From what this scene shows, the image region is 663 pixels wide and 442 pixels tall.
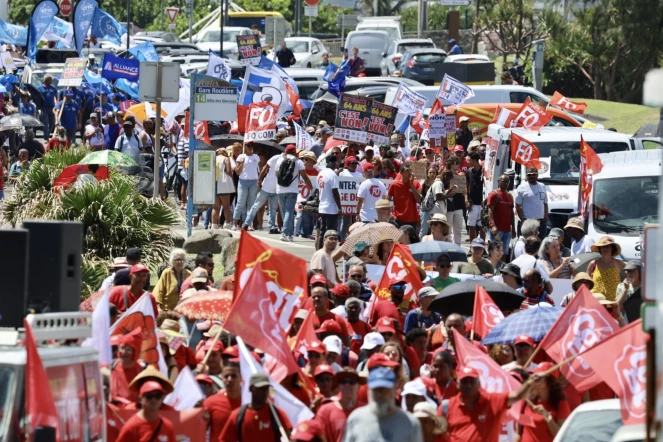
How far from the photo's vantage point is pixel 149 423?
831 centimetres

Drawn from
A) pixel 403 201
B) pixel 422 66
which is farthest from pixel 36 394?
pixel 422 66

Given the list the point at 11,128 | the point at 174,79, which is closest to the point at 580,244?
the point at 174,79

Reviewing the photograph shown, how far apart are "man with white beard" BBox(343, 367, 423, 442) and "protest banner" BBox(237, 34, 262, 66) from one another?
2275cm

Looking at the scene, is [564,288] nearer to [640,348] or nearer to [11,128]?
[640,348]

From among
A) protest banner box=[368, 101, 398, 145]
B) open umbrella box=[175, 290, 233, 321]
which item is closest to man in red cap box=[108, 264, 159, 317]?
open umbrella box=[175, 290, 233, 321]

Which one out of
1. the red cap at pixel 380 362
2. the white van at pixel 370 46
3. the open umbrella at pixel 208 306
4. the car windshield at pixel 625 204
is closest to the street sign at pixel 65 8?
the white van at pixel 370 46

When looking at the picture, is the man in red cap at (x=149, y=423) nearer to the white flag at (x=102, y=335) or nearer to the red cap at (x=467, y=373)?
the white flag at (x=102, y=335)

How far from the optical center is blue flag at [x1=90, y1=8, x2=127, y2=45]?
125 feet

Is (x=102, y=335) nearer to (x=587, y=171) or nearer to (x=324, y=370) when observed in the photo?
(x=324, y=370)

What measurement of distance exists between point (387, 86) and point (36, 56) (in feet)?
34.3

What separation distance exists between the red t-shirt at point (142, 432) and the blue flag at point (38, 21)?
3048 centimetres

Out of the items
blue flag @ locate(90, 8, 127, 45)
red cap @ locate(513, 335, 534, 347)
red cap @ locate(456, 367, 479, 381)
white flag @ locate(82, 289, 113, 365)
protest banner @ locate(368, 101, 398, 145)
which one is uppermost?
blue flag @ locate(90, 8, 127, 45)

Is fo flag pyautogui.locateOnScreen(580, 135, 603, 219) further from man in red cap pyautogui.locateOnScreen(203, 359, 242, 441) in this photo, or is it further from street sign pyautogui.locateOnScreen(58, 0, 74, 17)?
street sign pyautogui.locateOnScreen(58, 0, 74, 17)

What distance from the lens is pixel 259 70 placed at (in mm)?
26969
